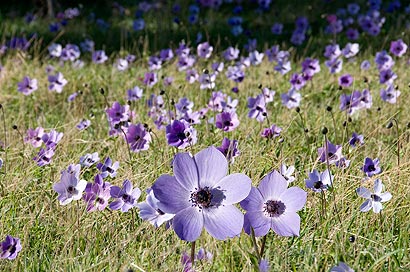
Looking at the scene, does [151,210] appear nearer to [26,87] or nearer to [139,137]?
[139,137]

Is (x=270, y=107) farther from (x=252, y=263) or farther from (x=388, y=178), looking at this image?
(x=252, y=263)


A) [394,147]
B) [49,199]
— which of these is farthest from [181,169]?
[394,147]

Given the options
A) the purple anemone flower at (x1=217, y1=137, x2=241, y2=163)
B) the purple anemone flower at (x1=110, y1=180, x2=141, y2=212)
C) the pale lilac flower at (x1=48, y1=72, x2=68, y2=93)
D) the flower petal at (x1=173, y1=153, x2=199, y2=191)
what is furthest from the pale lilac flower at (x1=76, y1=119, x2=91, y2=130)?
the flower petal at (x1=173, y1=153, x2=199, y2=191)

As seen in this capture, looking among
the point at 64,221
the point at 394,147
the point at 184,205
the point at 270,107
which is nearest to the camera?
the point at 184,205

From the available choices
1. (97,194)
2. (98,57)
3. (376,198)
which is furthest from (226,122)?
(98,57)

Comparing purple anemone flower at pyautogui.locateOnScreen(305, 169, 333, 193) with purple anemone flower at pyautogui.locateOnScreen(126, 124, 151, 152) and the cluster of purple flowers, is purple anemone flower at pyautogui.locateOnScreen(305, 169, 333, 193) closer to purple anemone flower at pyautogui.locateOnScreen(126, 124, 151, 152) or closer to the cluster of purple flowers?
purple anemone flower at pyautogui.locateOnScreen(126, 124, 151, 152)

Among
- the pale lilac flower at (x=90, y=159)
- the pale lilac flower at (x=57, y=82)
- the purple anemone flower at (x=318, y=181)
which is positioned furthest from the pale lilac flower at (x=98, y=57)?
the purple anemone flower at (x=318, y=181)

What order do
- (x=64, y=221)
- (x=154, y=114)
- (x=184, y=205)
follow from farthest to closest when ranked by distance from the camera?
(x=154, y=114) < (x=64, y=221) < (x=184, y=205)
